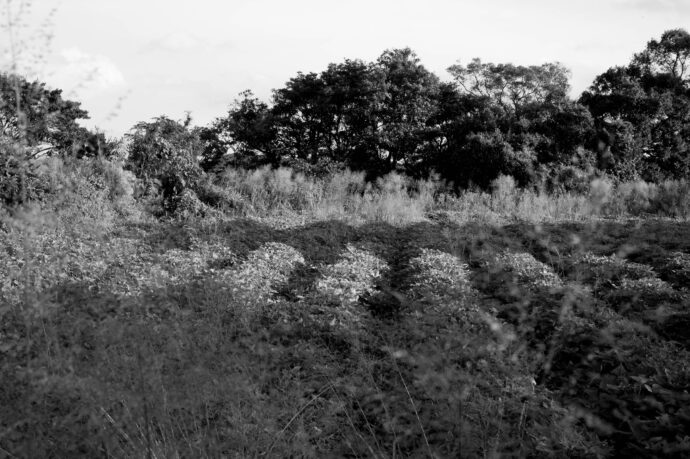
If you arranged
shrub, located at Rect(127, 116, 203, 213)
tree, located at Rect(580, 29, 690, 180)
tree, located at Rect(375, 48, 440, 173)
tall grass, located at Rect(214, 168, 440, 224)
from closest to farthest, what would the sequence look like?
shrub, located at Rect(127, 116, 203, 213), tall grass, located at Rect(214, 168, 440, 224), tree, located at Rect(580, 29, 690, 180), tree, located at Rect(375, 48, 440, 173)

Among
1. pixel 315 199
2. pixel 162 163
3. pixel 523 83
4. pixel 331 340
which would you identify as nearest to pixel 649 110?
pixel 523 83

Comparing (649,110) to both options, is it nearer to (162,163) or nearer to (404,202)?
(404,202)

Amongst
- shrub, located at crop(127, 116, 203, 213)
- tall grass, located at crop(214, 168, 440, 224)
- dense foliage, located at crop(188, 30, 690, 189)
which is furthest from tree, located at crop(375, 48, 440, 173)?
shrub, located at crop(127, 116, 203, 213)

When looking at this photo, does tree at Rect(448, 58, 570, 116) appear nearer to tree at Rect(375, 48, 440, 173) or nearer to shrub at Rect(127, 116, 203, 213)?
tree at Rect(375, 48, 440, 173)

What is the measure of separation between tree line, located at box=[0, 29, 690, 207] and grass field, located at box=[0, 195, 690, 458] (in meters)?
9.02

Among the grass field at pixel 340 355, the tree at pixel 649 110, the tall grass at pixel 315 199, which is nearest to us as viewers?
the grass field at pixel 340 355

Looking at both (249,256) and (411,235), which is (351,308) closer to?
(249,256)

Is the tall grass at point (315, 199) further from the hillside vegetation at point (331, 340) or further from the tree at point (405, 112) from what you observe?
the tree at point (405, 112)

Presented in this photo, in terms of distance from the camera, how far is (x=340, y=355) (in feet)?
14.6

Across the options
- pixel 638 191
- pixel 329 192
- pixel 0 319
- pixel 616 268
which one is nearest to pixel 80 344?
pixel 0 319

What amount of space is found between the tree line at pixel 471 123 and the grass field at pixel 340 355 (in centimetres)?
902

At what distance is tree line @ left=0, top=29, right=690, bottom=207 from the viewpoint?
16828mm

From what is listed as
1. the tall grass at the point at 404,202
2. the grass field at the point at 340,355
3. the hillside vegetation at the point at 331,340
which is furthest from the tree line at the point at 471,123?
the grass field at the point at 340,355

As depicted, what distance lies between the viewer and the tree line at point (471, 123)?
16828mm
